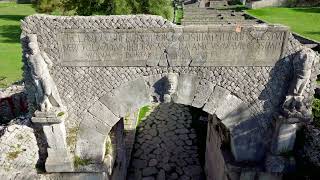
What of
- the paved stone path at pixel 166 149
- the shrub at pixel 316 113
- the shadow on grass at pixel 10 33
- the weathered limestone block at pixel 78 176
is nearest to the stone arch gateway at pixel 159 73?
the weathered limestone block at pixel 78 176

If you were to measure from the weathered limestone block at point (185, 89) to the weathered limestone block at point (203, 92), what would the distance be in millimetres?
65

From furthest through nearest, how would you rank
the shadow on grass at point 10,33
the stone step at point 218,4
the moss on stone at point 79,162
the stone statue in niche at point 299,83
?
the stone step at point 218,4
the shadow on grass at point 10,33
the moss on stone at point 79,162
the stone statue in niche at point 299,83

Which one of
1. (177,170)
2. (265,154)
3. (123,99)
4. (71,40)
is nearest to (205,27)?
(123,99)

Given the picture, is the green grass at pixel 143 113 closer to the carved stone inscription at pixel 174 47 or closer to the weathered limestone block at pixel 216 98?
the weathered limestone block at pixel 216 98

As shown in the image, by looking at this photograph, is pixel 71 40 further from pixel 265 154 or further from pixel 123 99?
pixel 265 154

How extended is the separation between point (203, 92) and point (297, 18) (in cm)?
1921

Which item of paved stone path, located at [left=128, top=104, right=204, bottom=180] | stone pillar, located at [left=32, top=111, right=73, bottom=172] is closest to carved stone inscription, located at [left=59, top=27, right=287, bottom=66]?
stone pillar, located at [left=32, top=111, right=73, bottom=172]

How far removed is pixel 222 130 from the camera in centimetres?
651

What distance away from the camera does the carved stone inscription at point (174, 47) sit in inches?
190

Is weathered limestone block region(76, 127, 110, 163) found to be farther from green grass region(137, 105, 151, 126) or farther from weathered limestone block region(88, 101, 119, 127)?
green grass region(137, 105, 151, 126)

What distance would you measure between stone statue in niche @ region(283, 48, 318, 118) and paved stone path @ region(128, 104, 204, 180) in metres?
4.10

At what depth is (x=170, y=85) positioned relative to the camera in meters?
4.94

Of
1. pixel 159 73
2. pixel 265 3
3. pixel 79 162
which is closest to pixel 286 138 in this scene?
pixel 159 73

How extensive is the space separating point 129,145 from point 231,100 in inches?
199
